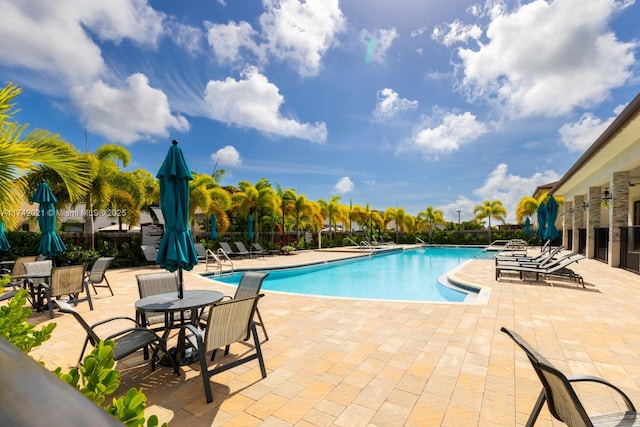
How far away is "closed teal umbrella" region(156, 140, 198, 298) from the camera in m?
4.44

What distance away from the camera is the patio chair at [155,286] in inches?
184

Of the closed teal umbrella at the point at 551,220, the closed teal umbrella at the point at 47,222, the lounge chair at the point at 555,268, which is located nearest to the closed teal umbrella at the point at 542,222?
the closed teal umbrella at the point at 551,220

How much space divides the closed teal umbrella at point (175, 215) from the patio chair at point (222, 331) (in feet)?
3.36

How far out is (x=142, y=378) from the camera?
3.66 metres

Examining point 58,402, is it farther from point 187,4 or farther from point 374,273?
point 374,273

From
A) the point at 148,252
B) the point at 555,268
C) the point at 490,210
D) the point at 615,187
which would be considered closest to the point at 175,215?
the point at 555,268

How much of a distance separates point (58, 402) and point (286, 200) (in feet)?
80.3

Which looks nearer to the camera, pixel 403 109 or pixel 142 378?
pixel 142 378

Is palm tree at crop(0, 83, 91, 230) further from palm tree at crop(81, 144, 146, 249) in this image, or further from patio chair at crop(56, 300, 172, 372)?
palm tree at crop(81, 144, 146, 249)

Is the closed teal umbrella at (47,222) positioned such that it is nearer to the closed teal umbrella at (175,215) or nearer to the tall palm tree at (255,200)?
the closed teal umbrella at (175,215)

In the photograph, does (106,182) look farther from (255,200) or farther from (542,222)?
(542,222)

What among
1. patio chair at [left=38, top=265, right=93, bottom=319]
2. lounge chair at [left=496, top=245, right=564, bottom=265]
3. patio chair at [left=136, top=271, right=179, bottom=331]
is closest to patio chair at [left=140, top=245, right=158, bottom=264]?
patio chair at [left=38, top=265, right=93, bottom=319]

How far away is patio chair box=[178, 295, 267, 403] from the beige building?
8865 millimetres

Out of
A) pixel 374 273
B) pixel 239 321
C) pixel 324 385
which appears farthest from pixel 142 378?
pixel 374 273
